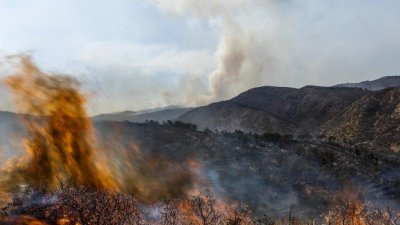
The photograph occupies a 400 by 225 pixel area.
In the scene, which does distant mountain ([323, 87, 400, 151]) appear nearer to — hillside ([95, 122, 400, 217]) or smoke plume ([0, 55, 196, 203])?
hillside ([95, 122, 400, 217])

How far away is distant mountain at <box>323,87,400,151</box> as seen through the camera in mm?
117125

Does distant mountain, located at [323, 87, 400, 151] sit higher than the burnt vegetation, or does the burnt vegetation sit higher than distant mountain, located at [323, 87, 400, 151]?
distant mountain, located at [323, 87, 400, 151]

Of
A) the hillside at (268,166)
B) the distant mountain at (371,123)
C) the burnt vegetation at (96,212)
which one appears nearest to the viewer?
the burnt vegetation at (96,212)

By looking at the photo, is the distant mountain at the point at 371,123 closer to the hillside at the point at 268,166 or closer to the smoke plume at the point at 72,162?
the hillside at the point at 268,166

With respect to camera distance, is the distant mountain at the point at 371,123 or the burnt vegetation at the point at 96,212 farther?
the distant mountain at the point at 371,123

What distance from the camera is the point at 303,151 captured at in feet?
293

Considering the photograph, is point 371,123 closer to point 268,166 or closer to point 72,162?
point 268,166

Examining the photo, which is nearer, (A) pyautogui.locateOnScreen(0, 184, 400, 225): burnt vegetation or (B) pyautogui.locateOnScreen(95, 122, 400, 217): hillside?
(A) pyautogui.locateOnScreen(0, 184, 400, 225): burnt vegetation

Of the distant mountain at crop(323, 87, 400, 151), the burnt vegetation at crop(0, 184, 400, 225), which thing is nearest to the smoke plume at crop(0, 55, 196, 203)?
the burnt vegetation at crop(0, 184, 400, 225)

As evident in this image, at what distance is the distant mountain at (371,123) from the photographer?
117m

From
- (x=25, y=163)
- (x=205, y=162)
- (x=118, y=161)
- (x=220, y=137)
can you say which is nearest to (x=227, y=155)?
(x=205, y=162)

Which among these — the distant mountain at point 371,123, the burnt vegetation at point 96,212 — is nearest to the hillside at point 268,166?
the burnt vegetation at point 96,212

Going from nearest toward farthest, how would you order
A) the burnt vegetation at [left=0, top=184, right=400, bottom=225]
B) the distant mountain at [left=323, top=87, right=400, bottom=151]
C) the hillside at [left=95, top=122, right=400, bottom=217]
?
1. the burnt vegetation at [left=0, top=184, right=400, bottom=225]
2. the hillside at [left=95, top=122, right=400, bottom=217]
3. the distant mountain at [left=323, top=87, right=400, bottom=151]

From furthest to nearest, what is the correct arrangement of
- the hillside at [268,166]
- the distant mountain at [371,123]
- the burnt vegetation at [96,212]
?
the distant mountain at [371,123] < the hillside at [268,166] < the burnt vegetation at [96,212]
